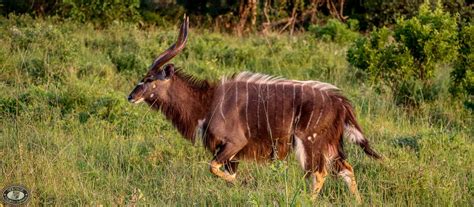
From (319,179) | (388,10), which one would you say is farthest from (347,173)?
(388,10)

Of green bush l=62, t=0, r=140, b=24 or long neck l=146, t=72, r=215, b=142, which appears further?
green bush l=62, t=0, r=140, b=24

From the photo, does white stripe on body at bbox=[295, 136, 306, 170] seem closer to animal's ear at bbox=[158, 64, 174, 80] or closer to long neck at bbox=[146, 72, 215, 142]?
long neck at bbox=[146, 72, 215, 142]

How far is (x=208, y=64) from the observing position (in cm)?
1088

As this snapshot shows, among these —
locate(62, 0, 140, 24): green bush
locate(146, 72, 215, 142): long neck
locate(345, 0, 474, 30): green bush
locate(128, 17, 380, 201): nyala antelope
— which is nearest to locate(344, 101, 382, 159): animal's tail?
locate(128, 17, 380, 201): nyala antelope

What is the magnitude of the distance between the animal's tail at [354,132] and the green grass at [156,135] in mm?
200

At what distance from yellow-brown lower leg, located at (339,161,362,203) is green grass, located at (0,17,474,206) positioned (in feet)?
0.32

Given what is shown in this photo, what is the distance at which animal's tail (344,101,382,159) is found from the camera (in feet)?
21.3

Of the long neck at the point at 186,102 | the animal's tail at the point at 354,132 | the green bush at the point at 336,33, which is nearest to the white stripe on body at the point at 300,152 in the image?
the animal's tail at the point at 354,132

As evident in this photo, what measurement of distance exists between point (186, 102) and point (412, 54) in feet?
12.6

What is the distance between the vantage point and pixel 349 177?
6328 millimetres

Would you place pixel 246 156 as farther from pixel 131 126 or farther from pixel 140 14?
pixel 140 14

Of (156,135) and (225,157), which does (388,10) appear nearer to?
(156,135)

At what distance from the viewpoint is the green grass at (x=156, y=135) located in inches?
238

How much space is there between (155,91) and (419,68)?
4.07 meters
